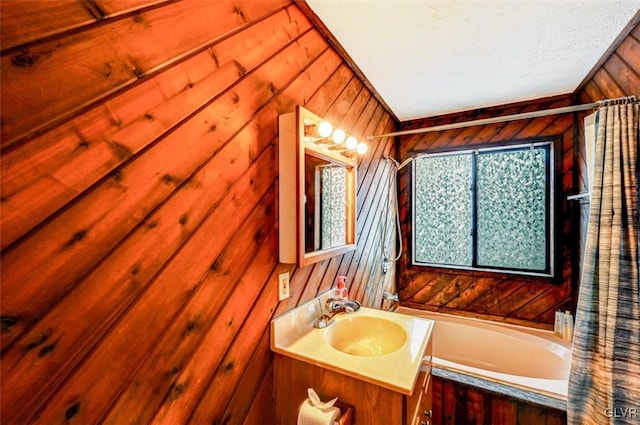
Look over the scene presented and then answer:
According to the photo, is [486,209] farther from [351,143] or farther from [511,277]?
[351,143]

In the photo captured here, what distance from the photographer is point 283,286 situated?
1280mm

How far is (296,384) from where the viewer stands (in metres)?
1.17

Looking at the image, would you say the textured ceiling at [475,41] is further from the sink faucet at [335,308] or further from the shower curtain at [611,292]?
the sink faucet at [335,308]

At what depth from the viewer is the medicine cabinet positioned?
3.92ft

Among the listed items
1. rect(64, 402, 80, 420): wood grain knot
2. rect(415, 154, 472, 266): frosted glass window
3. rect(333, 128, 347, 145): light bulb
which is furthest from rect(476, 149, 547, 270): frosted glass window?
rect(64, 402, 80, 420): wood grain knot

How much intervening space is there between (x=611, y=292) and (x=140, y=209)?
2232 millimetres

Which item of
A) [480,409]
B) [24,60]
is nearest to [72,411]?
[24,60]

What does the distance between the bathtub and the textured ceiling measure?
2071 mm

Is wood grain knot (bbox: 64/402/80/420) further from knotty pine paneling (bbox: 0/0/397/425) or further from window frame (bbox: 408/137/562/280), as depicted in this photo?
window frame (bbox: 408/137/562/280)

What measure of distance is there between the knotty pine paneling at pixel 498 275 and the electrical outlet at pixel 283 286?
2.05 metres

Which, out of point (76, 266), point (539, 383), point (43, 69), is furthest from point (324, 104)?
point (539, 383)

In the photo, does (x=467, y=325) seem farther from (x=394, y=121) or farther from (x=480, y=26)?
(x=480, y=26)

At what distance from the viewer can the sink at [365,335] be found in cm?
142

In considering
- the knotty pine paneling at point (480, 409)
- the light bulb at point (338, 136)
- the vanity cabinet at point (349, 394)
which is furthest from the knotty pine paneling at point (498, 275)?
the light bulb at point (338, 136)
